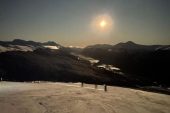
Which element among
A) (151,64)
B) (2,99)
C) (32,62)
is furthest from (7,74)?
(151,64)

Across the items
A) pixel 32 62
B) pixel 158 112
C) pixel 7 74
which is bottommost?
pixel 158 112

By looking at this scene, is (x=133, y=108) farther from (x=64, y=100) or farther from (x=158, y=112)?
(x=64, y=100)

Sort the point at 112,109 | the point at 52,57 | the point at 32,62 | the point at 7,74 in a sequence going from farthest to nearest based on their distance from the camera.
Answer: the point at 52,57 < the point at 32,62 < the point at 7,74 < the point at 112,109

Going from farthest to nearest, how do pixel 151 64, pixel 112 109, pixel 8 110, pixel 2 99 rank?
pixel 151 64
pixel 2 99
pixel 112 109
pixel 8 110

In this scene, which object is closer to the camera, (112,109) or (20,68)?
(112,109)

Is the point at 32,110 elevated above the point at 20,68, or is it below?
below

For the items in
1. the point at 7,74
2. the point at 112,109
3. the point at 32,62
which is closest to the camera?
the point at 112,109

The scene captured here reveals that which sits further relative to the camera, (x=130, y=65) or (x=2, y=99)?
(x=130, y=65)

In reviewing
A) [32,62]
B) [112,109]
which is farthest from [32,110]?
[32,62]

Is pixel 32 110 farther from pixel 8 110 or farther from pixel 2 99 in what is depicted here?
pixel 2 99
